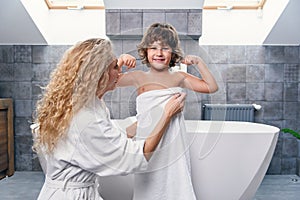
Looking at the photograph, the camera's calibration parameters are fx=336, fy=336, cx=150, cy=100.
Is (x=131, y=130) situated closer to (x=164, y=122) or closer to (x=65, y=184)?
(x=164, y=122)

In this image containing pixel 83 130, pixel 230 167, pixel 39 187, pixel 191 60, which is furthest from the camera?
pixel 39 187

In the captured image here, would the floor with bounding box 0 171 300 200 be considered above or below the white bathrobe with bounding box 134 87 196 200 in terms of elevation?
below

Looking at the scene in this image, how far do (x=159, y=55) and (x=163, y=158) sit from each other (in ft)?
1.20

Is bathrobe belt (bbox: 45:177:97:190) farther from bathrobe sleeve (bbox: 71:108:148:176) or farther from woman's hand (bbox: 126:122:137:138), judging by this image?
woman's hand (bbox: 126:122:137:138)

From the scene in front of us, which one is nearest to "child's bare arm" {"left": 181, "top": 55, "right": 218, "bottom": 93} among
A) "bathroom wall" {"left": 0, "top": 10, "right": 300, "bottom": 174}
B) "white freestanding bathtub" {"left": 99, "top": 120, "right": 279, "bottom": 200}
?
"white freestanding bathtub" {"left": 99, "top": 120, "right": 279, "bottom": 200}

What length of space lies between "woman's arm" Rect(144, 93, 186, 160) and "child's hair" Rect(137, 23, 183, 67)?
0.14m

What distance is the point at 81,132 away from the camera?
1.01 meters

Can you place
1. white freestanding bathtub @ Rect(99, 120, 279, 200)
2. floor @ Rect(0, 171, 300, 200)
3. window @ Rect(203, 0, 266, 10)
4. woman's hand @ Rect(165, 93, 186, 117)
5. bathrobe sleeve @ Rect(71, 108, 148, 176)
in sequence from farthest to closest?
window @ Rect(203, 0, 266, 10)
floor @ Rect(0, 171, 300, 200)
white freestanding bathtub @ Rect(99, 120, 279, 200)
woman's hand @ Rect(165, 93, 186, 117)
bathrobe sleeve @ Rect(71, 108, 148, 176)

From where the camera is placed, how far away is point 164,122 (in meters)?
1.10

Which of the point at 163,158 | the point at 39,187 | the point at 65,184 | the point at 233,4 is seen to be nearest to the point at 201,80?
the point at 163,158

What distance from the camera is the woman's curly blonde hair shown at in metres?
1.01

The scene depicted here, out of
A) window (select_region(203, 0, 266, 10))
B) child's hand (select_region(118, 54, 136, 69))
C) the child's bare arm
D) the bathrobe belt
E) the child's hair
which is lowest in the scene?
the bathrobe belt

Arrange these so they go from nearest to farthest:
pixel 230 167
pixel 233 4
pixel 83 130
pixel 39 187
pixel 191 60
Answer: pixel 83 130, pixel 191 60, pixel 230 167, pixel 39 187, pixel 233 4

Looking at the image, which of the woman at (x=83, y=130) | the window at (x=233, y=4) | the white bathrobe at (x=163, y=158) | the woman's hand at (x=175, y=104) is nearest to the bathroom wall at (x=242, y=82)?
the window at (x=233, y=4)
